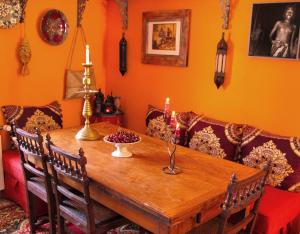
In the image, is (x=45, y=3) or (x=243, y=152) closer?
(x=243, y=152)

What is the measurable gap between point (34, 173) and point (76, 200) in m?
0.60

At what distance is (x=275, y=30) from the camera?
288 cm

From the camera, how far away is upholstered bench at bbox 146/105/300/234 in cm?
240

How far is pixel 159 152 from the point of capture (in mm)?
2615

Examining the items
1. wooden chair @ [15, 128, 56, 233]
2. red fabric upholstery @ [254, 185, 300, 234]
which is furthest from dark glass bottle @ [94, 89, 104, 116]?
red fabric upholstery @ [254, 185, 300, 234]

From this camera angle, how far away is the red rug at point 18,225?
2.91 metres

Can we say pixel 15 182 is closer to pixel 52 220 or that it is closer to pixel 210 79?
pixel 52 220

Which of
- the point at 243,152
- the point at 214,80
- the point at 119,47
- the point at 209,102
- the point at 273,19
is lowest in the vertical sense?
the point at 243,152

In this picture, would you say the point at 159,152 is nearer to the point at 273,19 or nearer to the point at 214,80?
the point at 214,80

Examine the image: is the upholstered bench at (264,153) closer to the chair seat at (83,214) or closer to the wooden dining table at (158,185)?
the wooden dining table at (158,185)

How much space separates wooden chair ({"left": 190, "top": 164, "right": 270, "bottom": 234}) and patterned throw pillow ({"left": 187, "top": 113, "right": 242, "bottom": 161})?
850 millimetres

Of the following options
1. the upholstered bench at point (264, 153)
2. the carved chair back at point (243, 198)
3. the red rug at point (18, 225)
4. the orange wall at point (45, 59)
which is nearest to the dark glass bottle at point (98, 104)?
the orange wall at point (45, 59)

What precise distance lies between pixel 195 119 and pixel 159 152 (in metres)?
0.91

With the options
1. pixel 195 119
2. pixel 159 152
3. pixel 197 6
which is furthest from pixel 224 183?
pixel 197 6
